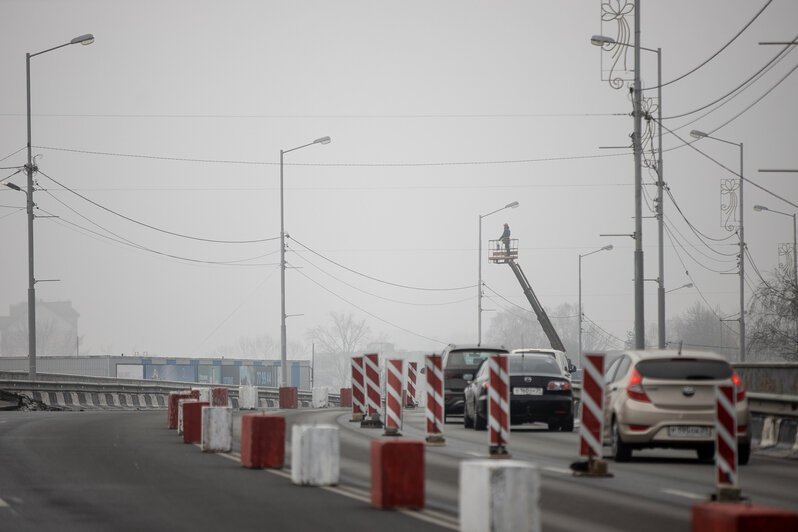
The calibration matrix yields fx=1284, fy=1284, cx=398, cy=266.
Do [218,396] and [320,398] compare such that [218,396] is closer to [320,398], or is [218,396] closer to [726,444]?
[320,398]

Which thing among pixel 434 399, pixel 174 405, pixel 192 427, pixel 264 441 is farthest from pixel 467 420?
pixel 264 441

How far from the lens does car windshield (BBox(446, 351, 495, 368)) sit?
29.2 meters

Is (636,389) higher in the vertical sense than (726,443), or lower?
higher

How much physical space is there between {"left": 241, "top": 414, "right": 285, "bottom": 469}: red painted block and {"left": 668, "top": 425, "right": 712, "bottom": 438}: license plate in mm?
5318

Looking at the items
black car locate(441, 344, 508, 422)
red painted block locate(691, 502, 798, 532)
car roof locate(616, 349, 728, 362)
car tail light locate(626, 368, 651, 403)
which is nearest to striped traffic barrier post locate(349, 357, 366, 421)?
black car locate(441, 344, 508, 422)

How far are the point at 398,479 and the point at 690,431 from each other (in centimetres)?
680

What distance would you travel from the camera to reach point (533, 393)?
2488 cm

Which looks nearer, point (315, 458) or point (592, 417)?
point (315, 458)

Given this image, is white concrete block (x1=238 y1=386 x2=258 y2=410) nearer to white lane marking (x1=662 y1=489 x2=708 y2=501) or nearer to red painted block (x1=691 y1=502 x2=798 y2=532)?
white lane marking (x1=662 y1=489 x2=708 y2=501)

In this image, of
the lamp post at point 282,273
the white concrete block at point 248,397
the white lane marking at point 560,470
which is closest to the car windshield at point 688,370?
the white lane marking at point 560,470

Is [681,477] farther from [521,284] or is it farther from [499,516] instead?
[521,284]

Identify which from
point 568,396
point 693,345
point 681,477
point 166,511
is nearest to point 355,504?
point 166,511

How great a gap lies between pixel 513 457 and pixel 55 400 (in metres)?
31.9

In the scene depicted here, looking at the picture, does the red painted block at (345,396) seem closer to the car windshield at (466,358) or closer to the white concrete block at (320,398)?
the white concrete block at (320,398)
